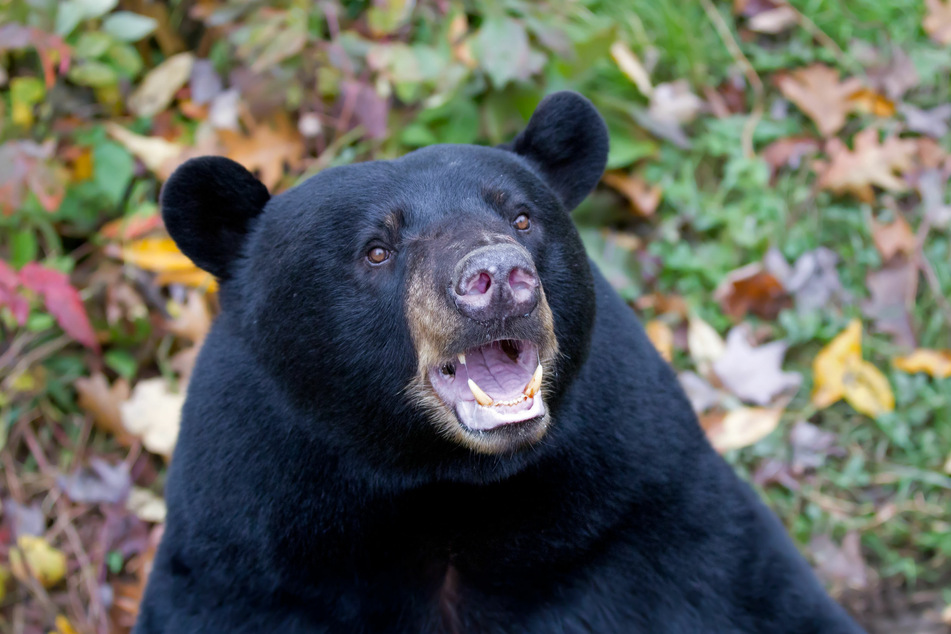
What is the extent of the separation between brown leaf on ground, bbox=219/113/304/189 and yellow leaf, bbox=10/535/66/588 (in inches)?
66.8

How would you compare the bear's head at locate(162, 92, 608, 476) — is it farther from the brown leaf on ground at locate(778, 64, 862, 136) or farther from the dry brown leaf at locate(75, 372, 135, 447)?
the brown leaf on ground at locate(778, 64, 862, 136)

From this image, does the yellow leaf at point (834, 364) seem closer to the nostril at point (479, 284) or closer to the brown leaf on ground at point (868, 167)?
the brown leaf on ground at point (868, 167)

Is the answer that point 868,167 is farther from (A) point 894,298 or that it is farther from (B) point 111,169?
(B) point 111,169

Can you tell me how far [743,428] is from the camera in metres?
4.07

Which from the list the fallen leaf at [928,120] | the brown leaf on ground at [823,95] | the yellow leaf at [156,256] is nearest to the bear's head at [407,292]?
the yellow leaf at [156,256]

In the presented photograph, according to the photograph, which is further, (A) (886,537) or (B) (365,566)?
(A) (886,537)

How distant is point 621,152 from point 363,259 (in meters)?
2.55

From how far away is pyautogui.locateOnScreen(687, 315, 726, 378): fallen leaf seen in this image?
169 inches

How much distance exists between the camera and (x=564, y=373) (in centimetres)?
240

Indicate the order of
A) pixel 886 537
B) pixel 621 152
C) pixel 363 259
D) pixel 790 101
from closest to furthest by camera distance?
pixel 363 259 < pixel 886 537 < pixel 621 152 < pixel 790 101

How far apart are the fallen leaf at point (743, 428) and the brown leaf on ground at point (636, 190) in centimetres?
107

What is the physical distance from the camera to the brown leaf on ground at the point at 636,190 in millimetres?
4699

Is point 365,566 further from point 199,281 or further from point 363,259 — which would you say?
point 199,281

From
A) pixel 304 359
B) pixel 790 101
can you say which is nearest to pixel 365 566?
pixel 304 359
